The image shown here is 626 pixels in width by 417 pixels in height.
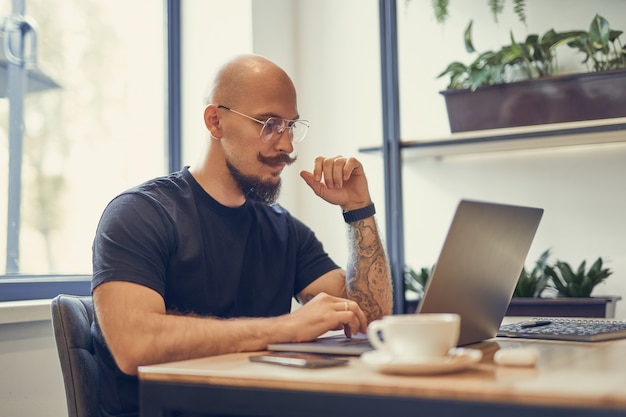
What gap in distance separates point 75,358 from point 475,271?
77 centimetres

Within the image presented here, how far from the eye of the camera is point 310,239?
2.05 meters

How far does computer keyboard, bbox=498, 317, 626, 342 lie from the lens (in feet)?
4.49

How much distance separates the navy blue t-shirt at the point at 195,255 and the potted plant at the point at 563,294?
81 centimetres

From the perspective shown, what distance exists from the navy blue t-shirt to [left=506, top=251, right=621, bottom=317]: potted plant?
2.65 ft

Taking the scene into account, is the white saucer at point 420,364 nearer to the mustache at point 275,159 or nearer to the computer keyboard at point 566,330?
the computer keyboard at point 566,330

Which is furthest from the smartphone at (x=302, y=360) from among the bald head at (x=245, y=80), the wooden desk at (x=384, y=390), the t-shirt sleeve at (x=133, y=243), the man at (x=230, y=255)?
the bald head at (x=245, y=80)

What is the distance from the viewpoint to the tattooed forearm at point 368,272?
6.21 feet

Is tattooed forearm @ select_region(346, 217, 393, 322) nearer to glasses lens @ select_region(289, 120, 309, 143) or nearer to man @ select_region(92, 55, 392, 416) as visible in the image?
man @ select_region(92, 55, 392, 416)

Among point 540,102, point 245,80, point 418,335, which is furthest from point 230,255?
point 540,102

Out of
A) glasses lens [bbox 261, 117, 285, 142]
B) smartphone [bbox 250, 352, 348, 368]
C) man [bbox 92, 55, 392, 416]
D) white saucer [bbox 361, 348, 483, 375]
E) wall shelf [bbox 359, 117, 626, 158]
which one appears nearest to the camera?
white saucer [bbox 361, 348, 483, 375]

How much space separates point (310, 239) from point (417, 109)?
1.24 meters

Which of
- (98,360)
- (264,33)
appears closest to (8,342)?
(98,360)

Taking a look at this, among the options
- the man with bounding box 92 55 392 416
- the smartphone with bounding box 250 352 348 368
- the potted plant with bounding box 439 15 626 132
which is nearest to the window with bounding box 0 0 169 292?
the man with bounding box 92 55 392 416

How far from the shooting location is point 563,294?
8.39 ft
